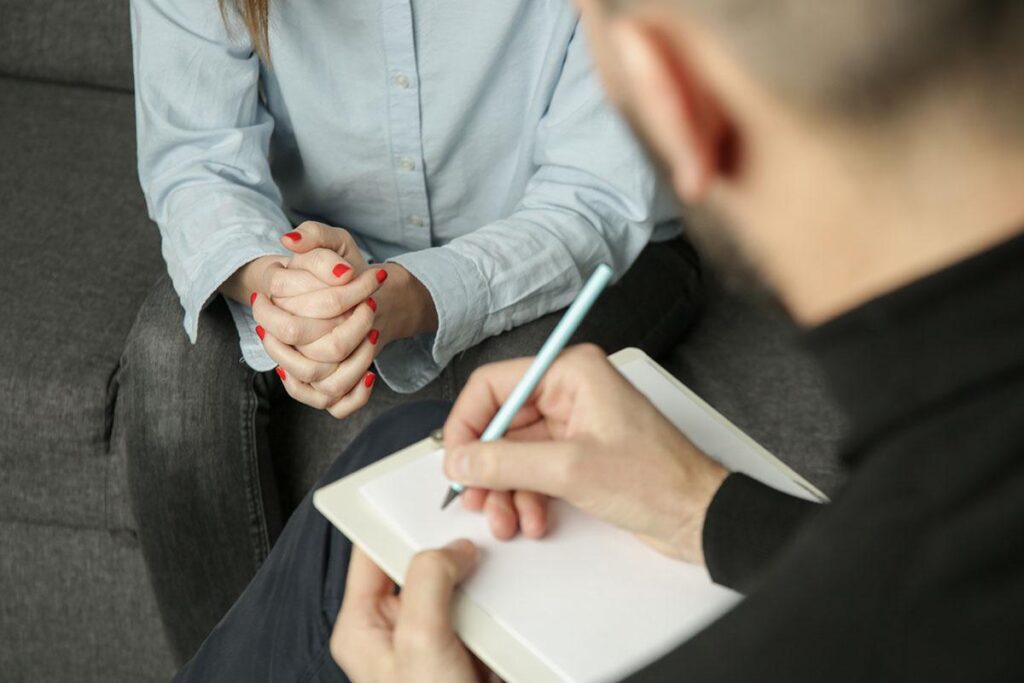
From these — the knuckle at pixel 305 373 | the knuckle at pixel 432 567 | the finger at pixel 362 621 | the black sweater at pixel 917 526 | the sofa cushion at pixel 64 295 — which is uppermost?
the black sweater at pixel 917 526

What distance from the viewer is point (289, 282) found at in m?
1.06

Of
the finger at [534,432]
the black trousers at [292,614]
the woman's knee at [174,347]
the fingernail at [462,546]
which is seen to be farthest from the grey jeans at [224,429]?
the fingernail at [462,546]

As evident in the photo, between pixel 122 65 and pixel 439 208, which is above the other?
pixel 439 208

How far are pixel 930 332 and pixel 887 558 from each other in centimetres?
9

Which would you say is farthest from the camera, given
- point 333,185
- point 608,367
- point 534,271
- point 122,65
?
point 122,65

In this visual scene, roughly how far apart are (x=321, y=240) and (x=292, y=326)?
9 centimetres

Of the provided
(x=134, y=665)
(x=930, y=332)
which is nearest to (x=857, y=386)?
(x=930, y=332)

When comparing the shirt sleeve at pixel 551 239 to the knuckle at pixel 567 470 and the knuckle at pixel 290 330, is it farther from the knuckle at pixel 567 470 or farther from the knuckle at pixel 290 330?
the knuckle at pixel 567 470

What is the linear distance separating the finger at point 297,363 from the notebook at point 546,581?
11.0 inches

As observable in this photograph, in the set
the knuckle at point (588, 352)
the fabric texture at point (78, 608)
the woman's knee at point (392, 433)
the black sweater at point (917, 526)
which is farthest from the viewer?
the fabric texture at point (78, 608)

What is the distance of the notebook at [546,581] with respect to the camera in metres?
0.67

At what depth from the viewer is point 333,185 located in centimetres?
125

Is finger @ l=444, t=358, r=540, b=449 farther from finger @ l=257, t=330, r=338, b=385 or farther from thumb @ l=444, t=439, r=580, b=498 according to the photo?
finger @ l=257, t=330, r=338, b=385

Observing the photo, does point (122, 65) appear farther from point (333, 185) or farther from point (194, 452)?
point (194, 452)
